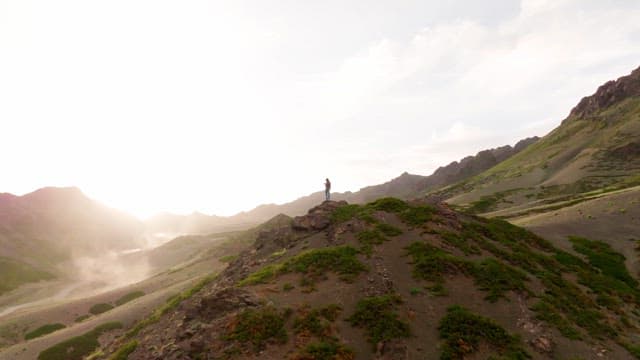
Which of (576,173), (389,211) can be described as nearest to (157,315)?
(389,211)

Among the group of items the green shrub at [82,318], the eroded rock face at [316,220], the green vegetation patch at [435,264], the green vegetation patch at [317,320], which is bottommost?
the green shrub at [82,318]

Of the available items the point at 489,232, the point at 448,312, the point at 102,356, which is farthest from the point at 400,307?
the point at 102,356

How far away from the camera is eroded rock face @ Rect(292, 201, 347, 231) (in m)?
46.8

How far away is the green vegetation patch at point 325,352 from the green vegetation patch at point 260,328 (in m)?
1.94

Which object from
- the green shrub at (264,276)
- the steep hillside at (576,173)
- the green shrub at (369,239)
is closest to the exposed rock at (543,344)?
the green shrub at (369,239)

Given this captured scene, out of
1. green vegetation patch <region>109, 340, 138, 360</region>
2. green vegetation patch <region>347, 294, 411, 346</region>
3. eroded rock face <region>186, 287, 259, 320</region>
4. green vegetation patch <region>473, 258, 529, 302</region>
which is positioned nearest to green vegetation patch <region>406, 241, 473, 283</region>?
green vegetation patch <region>473, 258, 529, 302</region>

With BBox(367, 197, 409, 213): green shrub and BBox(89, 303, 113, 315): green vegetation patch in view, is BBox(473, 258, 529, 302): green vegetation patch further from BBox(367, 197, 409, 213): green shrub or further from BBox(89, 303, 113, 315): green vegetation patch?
BBox(89, 303, 113, 315): green vegetation patch

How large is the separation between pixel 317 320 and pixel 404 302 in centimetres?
711

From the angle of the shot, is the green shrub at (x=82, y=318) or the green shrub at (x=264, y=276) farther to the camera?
the green shrub at (x=82, y=318)

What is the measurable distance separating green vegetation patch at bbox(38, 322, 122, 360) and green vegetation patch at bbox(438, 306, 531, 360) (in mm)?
56728

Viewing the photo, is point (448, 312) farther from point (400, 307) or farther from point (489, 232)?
point (489, 232)

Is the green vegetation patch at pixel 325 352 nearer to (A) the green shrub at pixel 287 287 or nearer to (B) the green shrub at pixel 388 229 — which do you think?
(A) the green shrub at pixel 287 287

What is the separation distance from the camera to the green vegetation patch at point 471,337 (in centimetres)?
2445

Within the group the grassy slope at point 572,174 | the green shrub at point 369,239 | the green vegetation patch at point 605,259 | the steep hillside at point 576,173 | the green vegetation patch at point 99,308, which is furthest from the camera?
the steep hillside at point 576,173
